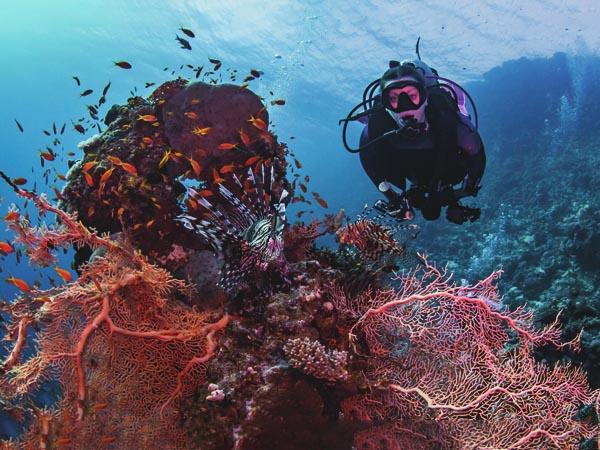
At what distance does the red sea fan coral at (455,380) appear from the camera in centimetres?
323


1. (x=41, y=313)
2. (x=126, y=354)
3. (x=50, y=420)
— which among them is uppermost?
(x=41, y=313)

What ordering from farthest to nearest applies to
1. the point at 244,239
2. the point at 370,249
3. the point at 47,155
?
the point at 47,155 < the point at 370,249 < the point at 244,239

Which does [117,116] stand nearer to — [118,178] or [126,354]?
[118,178]

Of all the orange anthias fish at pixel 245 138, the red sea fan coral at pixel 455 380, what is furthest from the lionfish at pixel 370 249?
the orange anthias fish at pixel 245 138

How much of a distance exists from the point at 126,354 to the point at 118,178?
102 inches

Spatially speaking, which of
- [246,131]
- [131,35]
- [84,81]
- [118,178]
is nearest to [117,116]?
[118,178]

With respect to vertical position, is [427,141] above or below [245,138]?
below

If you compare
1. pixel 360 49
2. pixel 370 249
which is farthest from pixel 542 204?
pixel 360 49

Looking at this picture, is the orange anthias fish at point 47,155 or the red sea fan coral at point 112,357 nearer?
the red sea fan coral at point 112,357

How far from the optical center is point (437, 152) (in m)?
4.45

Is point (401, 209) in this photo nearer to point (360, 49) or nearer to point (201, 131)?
point (201, 131)

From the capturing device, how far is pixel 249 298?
12.4 ft

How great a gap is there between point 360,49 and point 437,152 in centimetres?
2722

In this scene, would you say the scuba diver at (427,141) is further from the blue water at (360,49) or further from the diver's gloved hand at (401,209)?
the blue water at (360,49)
